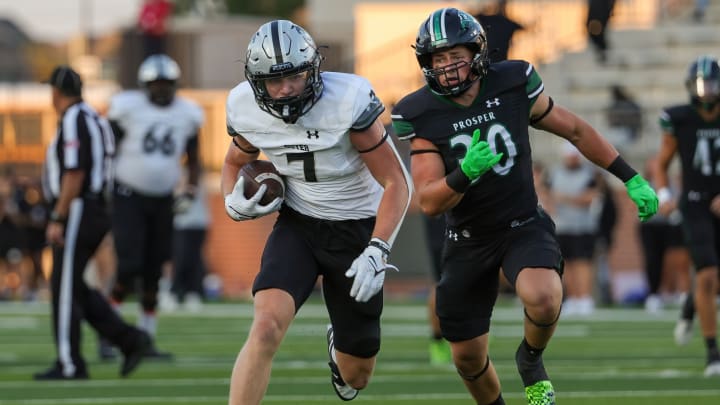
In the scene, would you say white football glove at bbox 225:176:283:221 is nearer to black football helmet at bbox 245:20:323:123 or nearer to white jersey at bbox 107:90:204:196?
black football helmet at bbox 245:20:323:123

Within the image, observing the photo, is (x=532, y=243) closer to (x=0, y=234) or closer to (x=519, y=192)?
(x=519, y=192)

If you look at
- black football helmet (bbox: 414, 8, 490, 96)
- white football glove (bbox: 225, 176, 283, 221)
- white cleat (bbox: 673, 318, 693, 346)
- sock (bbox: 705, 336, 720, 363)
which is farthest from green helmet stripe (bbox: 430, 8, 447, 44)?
white cleat (bbox: 673, 318, 693, 346)

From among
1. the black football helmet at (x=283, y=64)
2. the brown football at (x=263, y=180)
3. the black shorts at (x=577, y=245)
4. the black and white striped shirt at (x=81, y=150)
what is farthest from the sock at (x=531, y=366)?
the black shorts at (x=577, y=245)

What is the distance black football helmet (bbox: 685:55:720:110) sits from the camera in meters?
9.48

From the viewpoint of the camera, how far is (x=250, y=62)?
6043 mm

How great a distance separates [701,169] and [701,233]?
43cm

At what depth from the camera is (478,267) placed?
6.58m

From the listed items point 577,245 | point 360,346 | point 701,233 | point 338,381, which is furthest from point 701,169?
point 577,245

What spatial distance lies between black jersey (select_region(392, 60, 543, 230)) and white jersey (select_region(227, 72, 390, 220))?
9.4 inches

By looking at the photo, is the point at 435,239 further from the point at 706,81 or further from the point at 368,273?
the point at 368,273

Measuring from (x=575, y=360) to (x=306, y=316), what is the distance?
5.63 meters

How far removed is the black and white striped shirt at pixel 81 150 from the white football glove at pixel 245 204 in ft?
11.0

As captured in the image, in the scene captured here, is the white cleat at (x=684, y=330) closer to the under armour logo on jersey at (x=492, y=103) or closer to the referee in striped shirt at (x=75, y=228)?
the referee in striped shirt at (x=75, y=228)

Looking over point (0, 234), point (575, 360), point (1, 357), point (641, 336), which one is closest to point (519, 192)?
point (575, 360)
